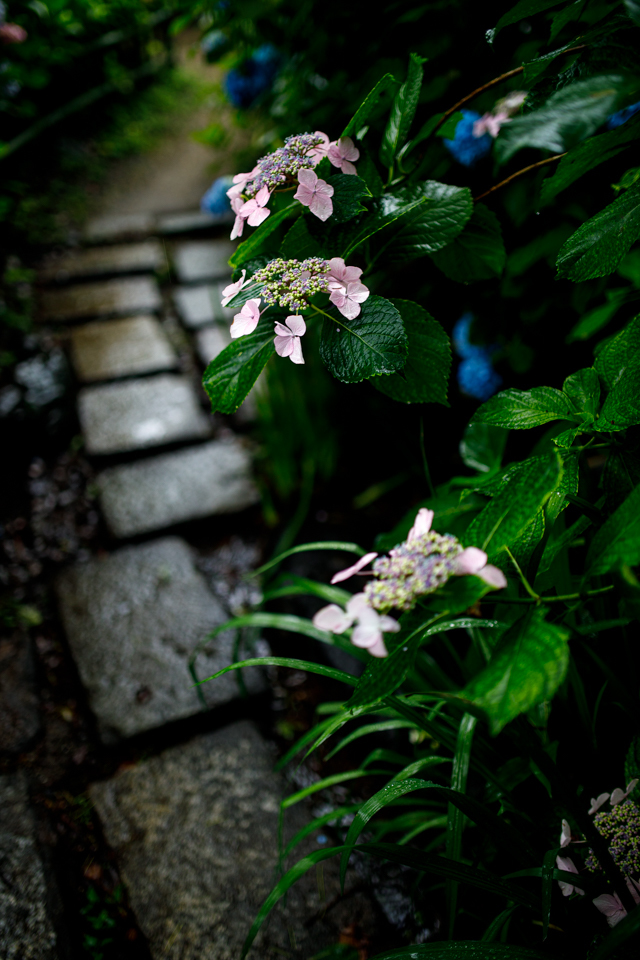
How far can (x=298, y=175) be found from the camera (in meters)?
0.54

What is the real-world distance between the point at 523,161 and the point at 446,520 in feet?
2.23

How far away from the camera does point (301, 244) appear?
1.94ft

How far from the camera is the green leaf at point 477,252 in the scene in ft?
2.20

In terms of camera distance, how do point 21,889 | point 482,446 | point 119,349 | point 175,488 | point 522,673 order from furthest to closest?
point 119,349, point 175,488, point 482,446, point 21,889, point 522,673

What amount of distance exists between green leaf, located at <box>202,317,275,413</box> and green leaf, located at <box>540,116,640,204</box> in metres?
0.32

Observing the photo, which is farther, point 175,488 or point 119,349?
point 119,349

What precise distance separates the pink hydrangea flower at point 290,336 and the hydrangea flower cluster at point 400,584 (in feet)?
0.72

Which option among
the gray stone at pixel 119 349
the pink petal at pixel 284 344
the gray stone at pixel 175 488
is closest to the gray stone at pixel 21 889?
the gray stone at pixel 175 488

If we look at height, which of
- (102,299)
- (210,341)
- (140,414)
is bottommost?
(140,414)

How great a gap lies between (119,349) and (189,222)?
108 centimetres

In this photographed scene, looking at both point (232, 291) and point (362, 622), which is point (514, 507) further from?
point (232, 291)

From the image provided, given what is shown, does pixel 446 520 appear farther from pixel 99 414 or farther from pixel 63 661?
pixel 99 414

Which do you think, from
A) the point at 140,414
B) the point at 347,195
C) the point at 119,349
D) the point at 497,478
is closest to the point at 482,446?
the point at 497,478

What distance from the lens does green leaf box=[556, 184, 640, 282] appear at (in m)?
0.55
